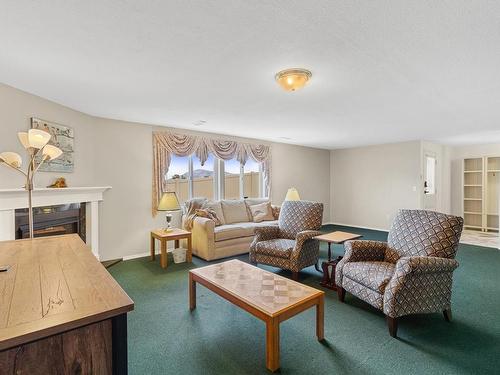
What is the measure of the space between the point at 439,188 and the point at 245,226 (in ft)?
17.8

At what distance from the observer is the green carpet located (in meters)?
1.78

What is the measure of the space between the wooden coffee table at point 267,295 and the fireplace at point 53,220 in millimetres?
2023

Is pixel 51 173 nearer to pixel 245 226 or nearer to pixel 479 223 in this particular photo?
pixel 245 226

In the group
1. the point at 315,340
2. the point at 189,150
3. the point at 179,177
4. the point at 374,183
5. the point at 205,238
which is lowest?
the point at 315,340

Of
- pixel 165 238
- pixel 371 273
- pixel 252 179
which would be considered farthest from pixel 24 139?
pixel 252 179

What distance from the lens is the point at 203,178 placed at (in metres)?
5.26

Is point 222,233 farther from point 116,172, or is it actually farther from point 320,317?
point 320,317

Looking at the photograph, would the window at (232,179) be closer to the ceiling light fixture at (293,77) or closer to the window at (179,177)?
the window at (179,177)

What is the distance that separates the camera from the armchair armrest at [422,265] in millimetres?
2057

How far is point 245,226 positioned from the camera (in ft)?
15.1

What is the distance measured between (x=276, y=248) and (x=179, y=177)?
245cm

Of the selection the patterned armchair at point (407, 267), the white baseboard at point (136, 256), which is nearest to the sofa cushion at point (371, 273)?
the patterned armchair at point (407, 267)

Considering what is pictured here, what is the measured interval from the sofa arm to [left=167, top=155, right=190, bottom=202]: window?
2.96 feet

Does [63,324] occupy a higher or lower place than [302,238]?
higher
